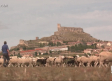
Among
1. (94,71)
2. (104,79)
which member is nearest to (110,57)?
(94,71)

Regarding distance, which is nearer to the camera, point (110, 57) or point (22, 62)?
point (110, 57)

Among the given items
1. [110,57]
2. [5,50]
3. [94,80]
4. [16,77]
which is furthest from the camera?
[110,57]

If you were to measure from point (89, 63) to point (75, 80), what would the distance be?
13.8 m

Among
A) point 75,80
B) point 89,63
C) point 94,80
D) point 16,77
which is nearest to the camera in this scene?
point 75,80

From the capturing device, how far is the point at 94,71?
9.88 m

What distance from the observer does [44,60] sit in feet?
82.9

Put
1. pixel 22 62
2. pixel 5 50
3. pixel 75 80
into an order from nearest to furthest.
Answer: pixel 75 80, pixel 5 50, pixel 22 62

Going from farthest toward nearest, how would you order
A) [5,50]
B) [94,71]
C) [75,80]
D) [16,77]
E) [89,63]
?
[89,63], [5,50], [94,71], [16,77], [75,80]

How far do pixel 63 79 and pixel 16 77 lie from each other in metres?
1.67

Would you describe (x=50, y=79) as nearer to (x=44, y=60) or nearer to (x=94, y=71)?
(x=94, y=71)

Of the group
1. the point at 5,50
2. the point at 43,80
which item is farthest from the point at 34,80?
the point at 5,50

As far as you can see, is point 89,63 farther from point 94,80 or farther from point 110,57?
point 94,80

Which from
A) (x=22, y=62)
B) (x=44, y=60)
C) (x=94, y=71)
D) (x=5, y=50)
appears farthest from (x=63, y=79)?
(x=44, y=60)

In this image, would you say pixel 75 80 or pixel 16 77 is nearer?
pixel 75 80
